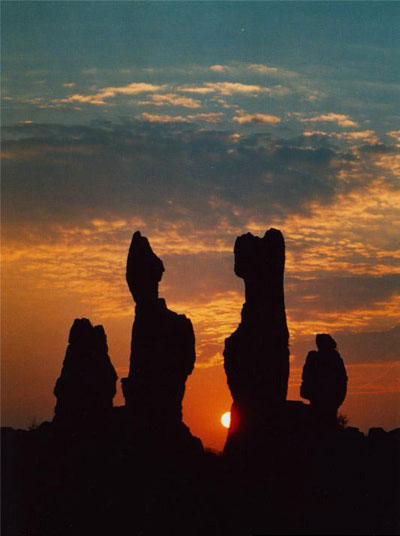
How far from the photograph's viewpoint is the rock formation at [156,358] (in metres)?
95.2

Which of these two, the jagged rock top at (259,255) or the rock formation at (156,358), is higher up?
the jagged rock top at (259,255)

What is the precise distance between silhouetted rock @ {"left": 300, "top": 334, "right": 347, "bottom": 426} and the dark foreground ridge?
107 mm

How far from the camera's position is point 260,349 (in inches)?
3580

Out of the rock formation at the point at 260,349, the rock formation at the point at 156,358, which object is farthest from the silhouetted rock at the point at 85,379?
the rock formation at the point at 260,349

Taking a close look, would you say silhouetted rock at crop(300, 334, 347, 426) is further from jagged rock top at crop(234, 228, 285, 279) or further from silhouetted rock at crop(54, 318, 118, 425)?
silhouetted rock at crop(54, 318, 118, 425)

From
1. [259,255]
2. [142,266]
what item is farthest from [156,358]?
[259,255]

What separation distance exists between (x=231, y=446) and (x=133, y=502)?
10085 mm

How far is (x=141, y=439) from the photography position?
92062 millimetres

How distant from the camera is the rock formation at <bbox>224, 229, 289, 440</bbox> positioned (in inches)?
3565

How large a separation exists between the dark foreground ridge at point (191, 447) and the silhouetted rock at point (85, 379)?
113 mm

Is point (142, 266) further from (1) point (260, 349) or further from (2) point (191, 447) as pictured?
(2) point (191, 447)

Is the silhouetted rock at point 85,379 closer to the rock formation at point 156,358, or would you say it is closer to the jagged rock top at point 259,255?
the rock formation at point 156,358

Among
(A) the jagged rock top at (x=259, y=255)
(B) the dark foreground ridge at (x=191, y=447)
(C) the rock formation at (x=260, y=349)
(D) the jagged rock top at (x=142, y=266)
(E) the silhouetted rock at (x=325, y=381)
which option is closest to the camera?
(B) the dark foreground ridge at (x=191, y=447)

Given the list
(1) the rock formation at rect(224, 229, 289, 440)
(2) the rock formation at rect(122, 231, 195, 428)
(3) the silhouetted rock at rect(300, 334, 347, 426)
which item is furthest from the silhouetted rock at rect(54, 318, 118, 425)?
(3) the silhouetted rock at rect(300, 334, 347, 426)
